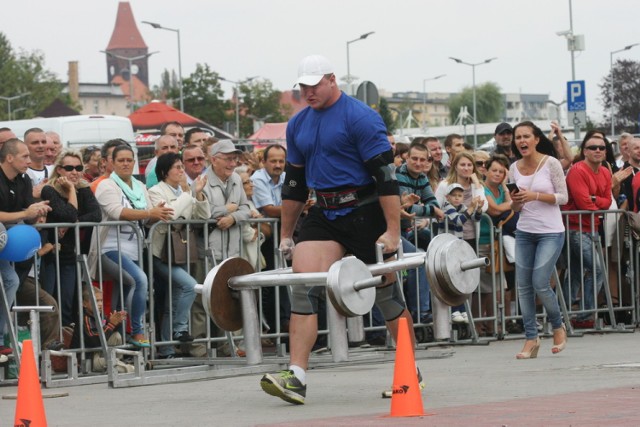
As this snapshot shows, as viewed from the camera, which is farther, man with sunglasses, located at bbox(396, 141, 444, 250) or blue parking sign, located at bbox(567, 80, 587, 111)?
blue parking sign, located at bbox(567, 80, 587, 111)

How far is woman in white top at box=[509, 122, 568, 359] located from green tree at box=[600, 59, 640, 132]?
78.5m

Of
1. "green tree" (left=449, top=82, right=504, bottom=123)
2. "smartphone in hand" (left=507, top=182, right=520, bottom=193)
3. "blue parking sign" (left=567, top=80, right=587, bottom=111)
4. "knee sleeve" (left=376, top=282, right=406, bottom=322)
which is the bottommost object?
"knee sleeve" (left=376, top=282, right=406, bottom=322)

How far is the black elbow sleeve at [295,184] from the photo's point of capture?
9.03 metres

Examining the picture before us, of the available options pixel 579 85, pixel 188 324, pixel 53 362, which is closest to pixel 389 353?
pixel 188 324

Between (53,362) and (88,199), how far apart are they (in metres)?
1.39

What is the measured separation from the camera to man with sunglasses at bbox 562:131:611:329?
14.5m

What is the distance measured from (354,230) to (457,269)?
26.8 inches

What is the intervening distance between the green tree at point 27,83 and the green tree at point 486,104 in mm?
77243

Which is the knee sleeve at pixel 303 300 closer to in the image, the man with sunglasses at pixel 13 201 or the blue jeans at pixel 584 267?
the man with sunglasses at pixel 13 201

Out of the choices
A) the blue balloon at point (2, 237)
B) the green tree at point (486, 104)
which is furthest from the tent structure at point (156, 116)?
the green tree at point (486, 104)

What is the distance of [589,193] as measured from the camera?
48.2 ft

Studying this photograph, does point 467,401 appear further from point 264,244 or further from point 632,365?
point 264,244

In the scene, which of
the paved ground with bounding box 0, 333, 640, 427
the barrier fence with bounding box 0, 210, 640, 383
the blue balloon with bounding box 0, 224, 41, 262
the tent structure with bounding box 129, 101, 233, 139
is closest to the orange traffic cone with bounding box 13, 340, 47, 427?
the paved ground with bounding box 0, 333, 640, 427

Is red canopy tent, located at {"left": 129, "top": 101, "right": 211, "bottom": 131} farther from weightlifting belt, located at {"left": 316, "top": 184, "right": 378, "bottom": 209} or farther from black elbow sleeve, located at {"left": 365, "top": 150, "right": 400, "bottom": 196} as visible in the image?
black elbow sleeve, located at {"left": 365, "top": 150, "right": 400, "bottom": 196}
